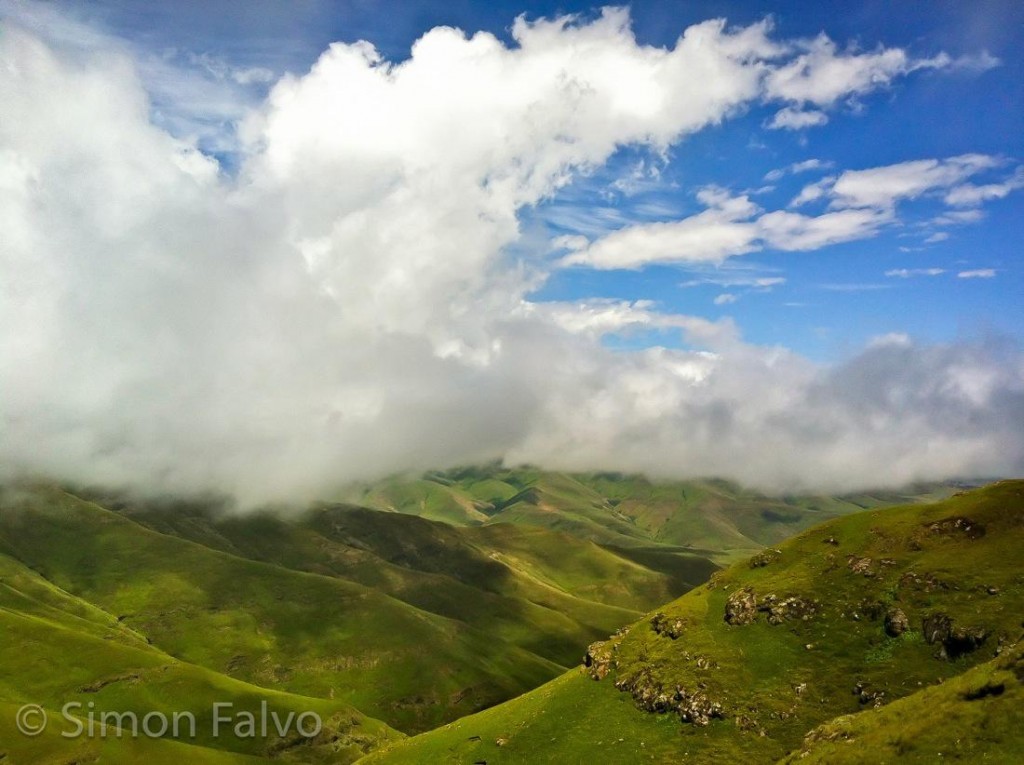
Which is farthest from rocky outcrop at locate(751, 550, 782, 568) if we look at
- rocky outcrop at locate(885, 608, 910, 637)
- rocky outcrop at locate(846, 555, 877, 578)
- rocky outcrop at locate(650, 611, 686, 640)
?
rocky outcrop at locate(885, 608, 910, 637)

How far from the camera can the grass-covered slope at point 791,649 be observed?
8050 centimetres

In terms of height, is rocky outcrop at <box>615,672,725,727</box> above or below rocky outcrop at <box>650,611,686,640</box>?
below

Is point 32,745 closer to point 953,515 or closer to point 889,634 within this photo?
point 889,634

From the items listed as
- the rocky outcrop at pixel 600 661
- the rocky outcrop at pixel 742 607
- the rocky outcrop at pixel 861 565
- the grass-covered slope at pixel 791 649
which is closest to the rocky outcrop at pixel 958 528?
the grass-covered slope at pixel 791 649

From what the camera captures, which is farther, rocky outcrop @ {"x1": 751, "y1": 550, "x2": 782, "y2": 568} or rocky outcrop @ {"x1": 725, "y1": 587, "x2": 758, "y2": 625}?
rocky outcrop @ {"x1": 751, "y1": 550, "x2": 782, "y2": 568}

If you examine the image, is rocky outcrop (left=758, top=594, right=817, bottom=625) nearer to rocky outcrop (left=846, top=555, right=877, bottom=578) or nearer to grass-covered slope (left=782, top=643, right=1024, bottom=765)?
rocky outcrop (left=846, top=555, right=877, bottom=578)

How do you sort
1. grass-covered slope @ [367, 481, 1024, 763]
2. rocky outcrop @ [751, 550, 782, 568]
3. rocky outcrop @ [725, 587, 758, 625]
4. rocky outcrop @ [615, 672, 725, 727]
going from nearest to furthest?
1. grass-covered slope @ [367, 481, 1024, 763]
2. rocky outcrop @ [615, 672, 725, 727]
3. rocky outcrop @ [725, 587, 758, 625]
4. rocky outcrop @ [751, 550, 782, 568]

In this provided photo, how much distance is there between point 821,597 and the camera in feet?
322

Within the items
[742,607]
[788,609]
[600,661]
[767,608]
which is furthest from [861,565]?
[600,661]

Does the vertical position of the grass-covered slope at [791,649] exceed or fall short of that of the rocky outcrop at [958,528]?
it falls short

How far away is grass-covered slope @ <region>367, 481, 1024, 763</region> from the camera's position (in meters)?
80.5

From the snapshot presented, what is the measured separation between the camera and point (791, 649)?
92500mm

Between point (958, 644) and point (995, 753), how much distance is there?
3986 centimetres

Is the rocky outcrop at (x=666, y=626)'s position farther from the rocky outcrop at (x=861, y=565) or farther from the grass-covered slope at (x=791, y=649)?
the rocky outcrop at (x=861, y=565)
